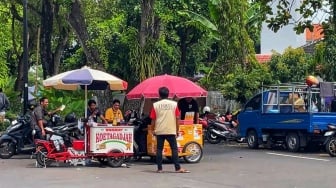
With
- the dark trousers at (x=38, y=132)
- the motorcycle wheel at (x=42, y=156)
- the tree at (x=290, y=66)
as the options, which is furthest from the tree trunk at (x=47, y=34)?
the motorcycle wheel at (x=42, y=156)

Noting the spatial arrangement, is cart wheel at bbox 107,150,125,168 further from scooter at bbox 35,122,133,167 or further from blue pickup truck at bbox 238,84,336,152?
blue pickup truck at bbox 238,84,336,152

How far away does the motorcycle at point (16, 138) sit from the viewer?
17594 millimetres

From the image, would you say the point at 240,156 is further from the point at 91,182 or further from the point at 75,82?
the point at 91,182

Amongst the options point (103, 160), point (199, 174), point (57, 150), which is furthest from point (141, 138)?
point (199, 174)

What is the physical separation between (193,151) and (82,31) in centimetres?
820

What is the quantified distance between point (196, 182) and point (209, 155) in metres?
6.23

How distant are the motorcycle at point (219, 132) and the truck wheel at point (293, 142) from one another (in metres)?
3.89

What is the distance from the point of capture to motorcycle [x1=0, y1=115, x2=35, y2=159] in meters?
17.6

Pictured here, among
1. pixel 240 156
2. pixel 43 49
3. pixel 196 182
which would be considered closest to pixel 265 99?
pixel 240 156

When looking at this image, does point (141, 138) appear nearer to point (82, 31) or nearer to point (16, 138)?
point (16, 138)

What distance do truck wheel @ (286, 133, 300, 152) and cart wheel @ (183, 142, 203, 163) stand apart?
431 centimetres

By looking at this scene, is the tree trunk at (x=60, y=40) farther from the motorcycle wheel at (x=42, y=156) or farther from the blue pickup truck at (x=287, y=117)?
the motorcycle wheel at (x=42, y=156)

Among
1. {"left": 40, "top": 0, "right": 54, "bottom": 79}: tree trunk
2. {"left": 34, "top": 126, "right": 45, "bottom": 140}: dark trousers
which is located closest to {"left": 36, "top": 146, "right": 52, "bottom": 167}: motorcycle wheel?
{"left": 34, "top": 126, "right": 45, "bottom": 140}: dark trousers

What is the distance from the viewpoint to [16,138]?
693 inches
